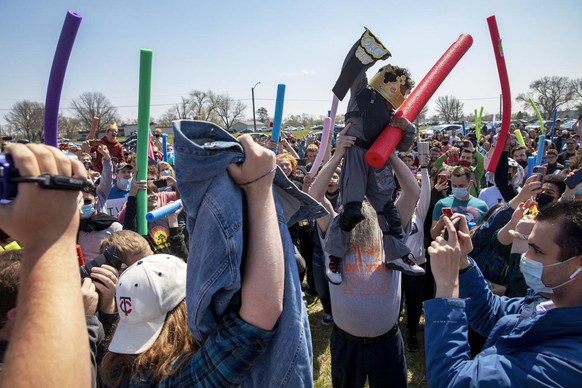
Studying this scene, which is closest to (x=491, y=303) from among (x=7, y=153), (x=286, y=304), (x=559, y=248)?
(x=559, y=248)

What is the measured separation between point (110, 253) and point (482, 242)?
3131 mm

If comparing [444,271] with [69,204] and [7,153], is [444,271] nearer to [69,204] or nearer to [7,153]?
[69,204]

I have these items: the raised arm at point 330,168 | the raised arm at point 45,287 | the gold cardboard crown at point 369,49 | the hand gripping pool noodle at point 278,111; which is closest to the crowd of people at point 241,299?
the raised arm at point 45,287

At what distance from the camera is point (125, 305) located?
5.09ft

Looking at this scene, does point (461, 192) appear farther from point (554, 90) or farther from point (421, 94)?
point (554, 90)

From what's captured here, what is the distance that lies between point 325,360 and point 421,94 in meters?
3.15

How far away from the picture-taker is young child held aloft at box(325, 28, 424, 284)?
2891 millimetres

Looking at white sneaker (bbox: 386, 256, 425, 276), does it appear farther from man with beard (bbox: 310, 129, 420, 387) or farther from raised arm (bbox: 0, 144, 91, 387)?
raised arm (bbox: 0, 144, 91, 387)

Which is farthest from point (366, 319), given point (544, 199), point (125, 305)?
point (544, 199)

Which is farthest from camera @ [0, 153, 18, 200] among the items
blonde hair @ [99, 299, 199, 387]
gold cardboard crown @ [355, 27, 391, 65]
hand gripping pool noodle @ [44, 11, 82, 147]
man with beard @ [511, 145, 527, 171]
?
man with beard @ [511, 145, 527, 171]

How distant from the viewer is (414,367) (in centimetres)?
415

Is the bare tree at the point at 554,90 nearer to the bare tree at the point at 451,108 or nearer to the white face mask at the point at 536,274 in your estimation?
the bare tree at the point at 451,108

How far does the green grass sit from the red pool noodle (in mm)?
2586

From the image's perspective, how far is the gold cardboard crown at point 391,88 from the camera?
3055mm
